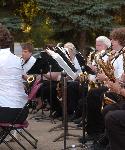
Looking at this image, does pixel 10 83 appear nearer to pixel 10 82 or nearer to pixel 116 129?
pixel 10 82

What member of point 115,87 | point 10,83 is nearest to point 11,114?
point 10,83

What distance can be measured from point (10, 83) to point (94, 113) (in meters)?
1.85

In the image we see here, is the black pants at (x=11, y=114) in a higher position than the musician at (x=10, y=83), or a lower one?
lower

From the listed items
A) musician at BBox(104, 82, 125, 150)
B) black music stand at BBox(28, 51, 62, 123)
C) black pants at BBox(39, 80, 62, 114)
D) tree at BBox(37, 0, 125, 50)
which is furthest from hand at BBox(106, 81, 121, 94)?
tree at BBox(37, 0, 125, 50)

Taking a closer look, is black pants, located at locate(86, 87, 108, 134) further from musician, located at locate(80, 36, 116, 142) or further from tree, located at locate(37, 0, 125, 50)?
tree, located at locate(37, 0, 125, 50)

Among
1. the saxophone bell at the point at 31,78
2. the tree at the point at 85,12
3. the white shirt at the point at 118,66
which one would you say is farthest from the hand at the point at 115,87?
the tree at the point at 85,12

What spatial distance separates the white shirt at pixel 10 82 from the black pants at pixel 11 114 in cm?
9

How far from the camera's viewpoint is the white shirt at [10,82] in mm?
6773

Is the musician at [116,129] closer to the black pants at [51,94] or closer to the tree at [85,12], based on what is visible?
the black pants at [51,94]

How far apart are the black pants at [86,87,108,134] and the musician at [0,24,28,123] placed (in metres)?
1.50

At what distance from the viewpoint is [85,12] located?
18906 millimetres

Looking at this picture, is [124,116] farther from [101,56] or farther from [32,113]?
[32,113]

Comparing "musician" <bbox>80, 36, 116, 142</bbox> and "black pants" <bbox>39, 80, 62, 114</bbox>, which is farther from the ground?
"musician" <bbox>80, 36, 116, 142</bbox>

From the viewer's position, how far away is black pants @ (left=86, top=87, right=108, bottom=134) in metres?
8.05
